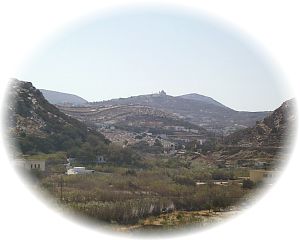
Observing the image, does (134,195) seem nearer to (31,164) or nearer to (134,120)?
(31,164)

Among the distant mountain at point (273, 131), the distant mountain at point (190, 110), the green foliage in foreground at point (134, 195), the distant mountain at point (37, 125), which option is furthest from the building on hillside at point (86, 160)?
the distant mountain at point (190, 110)

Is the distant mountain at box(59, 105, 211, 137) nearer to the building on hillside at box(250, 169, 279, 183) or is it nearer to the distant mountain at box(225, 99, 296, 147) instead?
the distant mountain at box(225, 99, 296, 147)

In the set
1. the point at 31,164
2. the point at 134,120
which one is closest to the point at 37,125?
the point at 31,164

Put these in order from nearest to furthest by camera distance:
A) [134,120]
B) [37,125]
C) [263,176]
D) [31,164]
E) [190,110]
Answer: [31,164]
[263,176]
[37,125]
[134,120]
[190,110]

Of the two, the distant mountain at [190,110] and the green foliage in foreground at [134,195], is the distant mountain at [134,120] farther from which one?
the green foliage in foreground at [134,195]

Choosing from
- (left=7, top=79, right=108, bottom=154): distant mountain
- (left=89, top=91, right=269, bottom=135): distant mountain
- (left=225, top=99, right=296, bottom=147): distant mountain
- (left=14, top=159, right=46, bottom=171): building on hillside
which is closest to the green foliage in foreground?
(left=14, top=159, right=46, bottom=171): building on hillside

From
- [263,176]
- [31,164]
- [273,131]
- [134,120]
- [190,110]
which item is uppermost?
[190,110]
